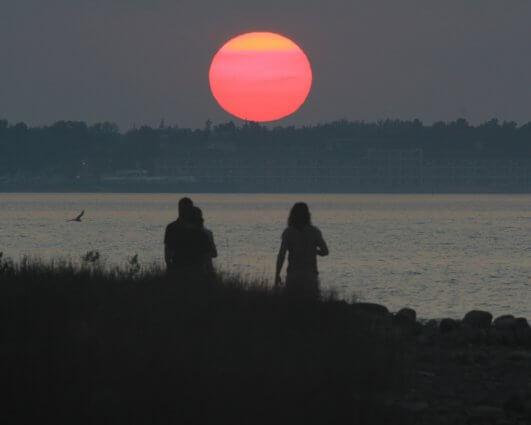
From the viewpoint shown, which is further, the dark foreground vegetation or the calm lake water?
the calm lake water

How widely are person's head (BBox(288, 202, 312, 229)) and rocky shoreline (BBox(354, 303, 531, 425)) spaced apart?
1.88 m

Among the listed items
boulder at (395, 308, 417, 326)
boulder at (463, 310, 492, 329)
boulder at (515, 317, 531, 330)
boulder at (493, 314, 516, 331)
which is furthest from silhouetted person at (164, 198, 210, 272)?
boulder at (463, 310, 492, 329)

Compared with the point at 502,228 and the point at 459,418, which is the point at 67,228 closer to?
the point at 502,228

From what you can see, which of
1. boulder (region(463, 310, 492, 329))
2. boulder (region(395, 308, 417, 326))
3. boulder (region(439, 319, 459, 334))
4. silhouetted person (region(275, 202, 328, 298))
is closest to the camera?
silhouetted person (region(275, 202, 328, 298))

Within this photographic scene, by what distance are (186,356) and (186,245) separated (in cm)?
327

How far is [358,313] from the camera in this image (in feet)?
46.0

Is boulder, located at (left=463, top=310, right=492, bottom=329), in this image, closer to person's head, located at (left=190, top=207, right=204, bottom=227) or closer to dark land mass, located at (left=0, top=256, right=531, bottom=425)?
dark land mass, located at (left=0, top=256, right=531, bottom=425)

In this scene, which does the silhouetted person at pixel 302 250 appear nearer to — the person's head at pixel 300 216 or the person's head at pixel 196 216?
the person's head at pixel 300 216

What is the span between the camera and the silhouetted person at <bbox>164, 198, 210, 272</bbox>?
517 inches

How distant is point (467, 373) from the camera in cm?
1345

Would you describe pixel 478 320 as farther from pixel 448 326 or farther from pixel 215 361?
pixel 215 361

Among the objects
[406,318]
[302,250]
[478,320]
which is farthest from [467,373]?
[478,320]

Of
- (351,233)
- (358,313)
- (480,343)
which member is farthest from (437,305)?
(351,233)

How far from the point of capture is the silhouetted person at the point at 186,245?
1314 centimetres
